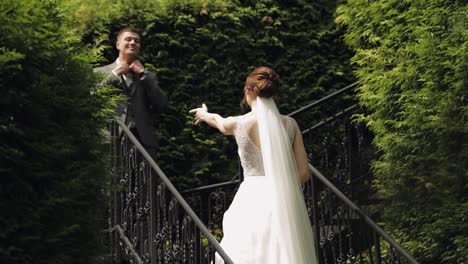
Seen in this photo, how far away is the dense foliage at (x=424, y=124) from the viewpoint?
8.80 meters

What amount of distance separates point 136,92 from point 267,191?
7.99ft

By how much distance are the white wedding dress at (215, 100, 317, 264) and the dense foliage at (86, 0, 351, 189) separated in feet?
13.8

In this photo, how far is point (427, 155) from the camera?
9.12 meters

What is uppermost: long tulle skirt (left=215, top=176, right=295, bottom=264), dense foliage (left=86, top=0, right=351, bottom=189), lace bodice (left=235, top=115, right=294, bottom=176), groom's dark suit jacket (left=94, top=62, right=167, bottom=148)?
dense foliage (left=86, top=0, right=351, bottom=189)

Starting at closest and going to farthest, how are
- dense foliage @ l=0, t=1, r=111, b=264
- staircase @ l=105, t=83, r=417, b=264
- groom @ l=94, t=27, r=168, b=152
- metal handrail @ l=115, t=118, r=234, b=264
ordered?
dense foliage @ l=0, t=1, r=111, b=264, metal handrail @ l=115, t=118, r=234, b=264, staircase @ l=105, t=83, r=417, b=264, groom @ l=94, t=27, r=168, b=152

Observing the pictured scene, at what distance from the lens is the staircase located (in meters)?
8.50

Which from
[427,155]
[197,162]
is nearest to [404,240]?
[427,155]

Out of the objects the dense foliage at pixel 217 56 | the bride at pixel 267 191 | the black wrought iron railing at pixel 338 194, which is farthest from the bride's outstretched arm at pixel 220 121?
the dense foliage at pixel 217 56

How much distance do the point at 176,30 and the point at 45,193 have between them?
6661 millimetres

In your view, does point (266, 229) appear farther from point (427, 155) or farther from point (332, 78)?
point (332, 78)

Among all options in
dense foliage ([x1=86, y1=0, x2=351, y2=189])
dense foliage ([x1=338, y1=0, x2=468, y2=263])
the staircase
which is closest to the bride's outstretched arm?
the staircase

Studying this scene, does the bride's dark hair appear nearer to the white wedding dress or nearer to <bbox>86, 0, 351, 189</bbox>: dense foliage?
the white wedding dress

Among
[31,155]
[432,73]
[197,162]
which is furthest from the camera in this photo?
[197,162]

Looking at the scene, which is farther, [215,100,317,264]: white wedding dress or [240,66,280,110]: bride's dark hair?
[240,66,280,110]: bride's dark hair
